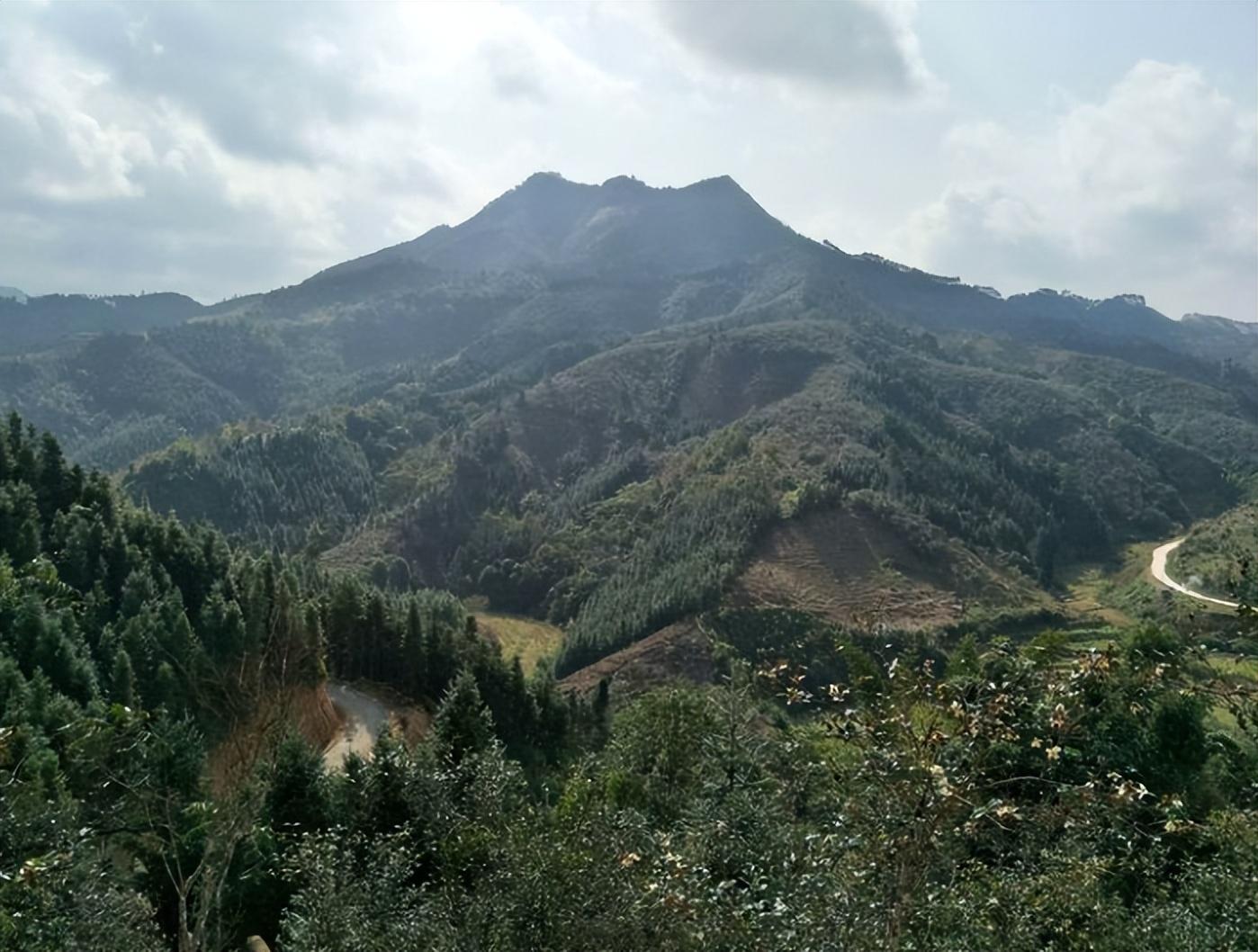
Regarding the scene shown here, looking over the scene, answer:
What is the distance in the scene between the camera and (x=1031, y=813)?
6406 mm

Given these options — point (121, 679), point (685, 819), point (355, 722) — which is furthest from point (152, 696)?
point (685, 819)

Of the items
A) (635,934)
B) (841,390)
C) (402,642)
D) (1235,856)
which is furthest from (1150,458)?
(635,934)

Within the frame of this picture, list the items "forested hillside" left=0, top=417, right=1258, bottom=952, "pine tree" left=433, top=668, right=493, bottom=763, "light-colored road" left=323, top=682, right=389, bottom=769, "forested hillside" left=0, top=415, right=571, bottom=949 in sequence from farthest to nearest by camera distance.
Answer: "light-colored road" left=323, top=682, right=389, bottom=769 < "pine tree" left=433, top=668, right=493, bottom=763 < "forested hillside" left=0, top=415, right=571, bottom=949 < "forested hillside" left=0, top=417, right=1258, bottom=952

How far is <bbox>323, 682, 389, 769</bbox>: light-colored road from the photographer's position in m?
42.5

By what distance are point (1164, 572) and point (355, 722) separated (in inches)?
4859

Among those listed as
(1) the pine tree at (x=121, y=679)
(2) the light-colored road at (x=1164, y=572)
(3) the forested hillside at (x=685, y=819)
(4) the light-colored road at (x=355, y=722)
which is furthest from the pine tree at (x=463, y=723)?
(2) the light-colored road at (x=1164, y=572)

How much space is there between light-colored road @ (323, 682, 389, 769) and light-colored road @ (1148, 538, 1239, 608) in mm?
86425

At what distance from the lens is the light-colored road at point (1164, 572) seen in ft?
342

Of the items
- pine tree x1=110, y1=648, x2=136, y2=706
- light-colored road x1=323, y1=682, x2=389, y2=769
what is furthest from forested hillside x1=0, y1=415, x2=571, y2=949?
light-colored road x1=323, y1=682, x2=389, y2=769

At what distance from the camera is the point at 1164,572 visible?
125500mm

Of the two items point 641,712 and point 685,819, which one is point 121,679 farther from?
point 685,819

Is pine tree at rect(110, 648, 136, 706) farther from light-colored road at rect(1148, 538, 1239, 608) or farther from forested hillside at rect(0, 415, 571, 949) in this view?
light-colored road at rect(1148, 538, 1239, 608)

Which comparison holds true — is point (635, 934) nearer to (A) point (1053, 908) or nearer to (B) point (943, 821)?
(B) point (943, 821)

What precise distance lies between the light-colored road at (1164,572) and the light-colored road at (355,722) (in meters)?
86.4
